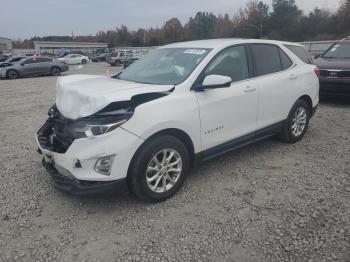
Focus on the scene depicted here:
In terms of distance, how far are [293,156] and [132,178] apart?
2.75m

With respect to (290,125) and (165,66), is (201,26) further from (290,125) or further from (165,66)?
(165,66)

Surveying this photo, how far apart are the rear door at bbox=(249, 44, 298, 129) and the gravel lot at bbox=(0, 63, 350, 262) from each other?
64 centimetres

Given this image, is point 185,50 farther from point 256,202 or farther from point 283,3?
point 283,3

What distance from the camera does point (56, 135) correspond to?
362cm

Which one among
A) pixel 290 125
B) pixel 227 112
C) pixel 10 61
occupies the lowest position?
pixel 290 125

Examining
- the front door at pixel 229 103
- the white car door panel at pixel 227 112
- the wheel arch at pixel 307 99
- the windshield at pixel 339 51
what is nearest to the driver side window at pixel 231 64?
the front door at pixel 229 103

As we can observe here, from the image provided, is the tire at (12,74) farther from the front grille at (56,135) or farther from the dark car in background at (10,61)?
the front grille at (56,135)

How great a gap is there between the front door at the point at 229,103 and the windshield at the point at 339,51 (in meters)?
5.82

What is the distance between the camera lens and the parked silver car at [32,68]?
21312 millimetres

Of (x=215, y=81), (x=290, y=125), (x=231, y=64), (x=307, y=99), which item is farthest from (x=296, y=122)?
(x=215, y=81)

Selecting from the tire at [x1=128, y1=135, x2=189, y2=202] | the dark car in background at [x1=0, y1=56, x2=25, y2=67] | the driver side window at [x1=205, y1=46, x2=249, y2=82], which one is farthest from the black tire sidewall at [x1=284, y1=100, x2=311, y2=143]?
the dark car in background at [x1=0, y1=56, x2=25, y2=67]

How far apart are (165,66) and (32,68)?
66.5 ft

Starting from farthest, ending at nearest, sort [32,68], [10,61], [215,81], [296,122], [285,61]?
[10,61] → [32,68] → [296,122] → [285,61] → [215,81]

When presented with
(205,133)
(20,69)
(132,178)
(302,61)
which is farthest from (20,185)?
(20,69)
